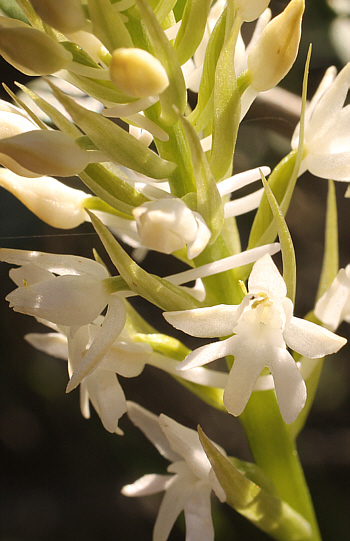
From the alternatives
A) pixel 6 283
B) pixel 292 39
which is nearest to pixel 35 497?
pixel 6 283

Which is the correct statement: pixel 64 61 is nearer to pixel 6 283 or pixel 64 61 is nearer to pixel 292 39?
pixel 292 39

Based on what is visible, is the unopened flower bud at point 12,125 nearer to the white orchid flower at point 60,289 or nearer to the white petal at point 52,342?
the white orchid flower at point 60,289

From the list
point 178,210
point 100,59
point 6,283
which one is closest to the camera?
point 178,210

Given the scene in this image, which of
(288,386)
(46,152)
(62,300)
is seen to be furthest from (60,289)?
(288,386)

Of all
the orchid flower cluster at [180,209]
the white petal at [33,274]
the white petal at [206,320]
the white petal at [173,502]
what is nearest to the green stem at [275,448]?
the orchid flower cluster at [180,209]

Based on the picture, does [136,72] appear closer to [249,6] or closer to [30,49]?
[30,49]

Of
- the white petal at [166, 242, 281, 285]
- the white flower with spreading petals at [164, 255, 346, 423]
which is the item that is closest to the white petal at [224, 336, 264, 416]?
the white flower with spreading petals at [164, 255, 346, 423]
